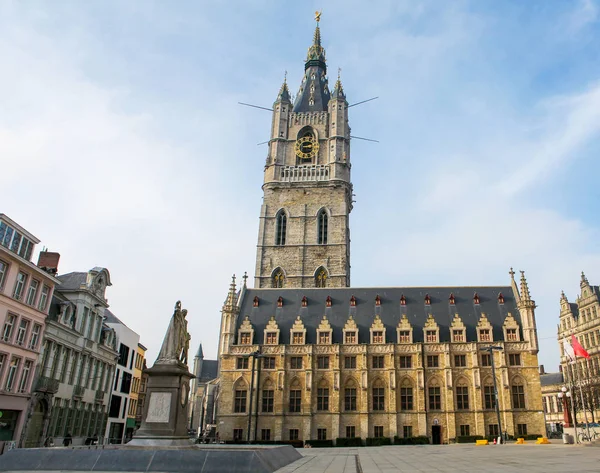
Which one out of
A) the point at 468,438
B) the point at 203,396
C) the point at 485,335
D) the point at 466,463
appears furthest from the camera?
the point at 203,396

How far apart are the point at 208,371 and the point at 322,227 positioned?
2972 inches

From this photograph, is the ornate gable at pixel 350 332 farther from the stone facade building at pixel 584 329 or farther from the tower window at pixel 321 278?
the stone facade building at pixel 584 329

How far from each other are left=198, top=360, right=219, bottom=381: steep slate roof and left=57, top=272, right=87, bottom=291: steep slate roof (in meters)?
85.0

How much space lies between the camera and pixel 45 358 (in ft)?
106

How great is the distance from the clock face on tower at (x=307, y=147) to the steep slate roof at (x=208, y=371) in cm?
7226

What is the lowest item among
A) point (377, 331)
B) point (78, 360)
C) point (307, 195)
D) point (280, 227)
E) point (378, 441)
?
point (378, 441)

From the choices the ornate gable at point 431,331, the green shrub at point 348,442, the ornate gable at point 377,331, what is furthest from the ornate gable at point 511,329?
the green shrub at point 348,442

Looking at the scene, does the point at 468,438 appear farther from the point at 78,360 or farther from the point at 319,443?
the point at 78,360

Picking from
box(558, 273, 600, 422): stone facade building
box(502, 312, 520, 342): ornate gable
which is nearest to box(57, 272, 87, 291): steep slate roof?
box(502, 312, 520, 342): ornate gable

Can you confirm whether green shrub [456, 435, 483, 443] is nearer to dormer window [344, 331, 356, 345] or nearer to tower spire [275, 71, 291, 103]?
dormer window [344, 331, 356, 345]

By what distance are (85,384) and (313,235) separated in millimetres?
34144

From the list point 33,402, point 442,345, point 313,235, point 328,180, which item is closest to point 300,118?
point 328,180

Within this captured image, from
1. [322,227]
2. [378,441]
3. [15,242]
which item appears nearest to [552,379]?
[322,227]

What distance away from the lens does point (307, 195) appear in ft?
221
